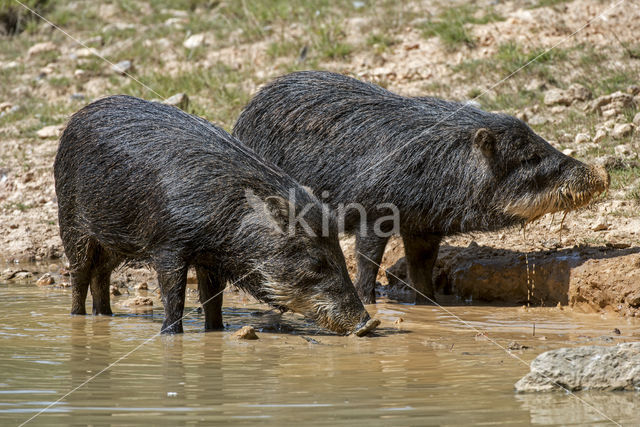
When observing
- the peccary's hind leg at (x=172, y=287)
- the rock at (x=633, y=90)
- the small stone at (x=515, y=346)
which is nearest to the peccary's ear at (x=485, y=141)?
the small stone at (x=515, y=346)

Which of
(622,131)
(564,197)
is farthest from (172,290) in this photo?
(622,131)

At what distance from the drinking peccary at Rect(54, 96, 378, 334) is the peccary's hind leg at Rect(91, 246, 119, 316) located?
53 cm

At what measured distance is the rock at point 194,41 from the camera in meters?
13.8

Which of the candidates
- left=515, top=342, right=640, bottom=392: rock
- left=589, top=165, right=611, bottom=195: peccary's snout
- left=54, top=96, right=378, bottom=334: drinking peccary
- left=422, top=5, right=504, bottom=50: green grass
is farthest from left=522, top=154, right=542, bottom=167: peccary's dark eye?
left=422, top=5, right=504, bottom=50: green grass

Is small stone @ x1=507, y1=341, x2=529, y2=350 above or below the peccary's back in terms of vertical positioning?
below

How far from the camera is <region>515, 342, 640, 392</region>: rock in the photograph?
4555 millimetres

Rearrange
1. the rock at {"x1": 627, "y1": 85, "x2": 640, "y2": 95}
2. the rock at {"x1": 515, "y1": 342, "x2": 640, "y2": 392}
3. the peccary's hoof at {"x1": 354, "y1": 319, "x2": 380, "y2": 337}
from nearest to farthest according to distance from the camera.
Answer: the rock at {"x1": 515, "y1": 342, "x2": 640, "y2": 392} < the peccary's hoof at {"x1": 354, "y1": 319, "x2": 380, "y2": 337} < the rock at {"x1": 627, "y1": 85, "x2": 640, "y2": 95}

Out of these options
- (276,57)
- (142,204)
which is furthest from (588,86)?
(142,204)

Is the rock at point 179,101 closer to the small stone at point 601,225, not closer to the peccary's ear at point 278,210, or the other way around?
the small stone at point 601,225

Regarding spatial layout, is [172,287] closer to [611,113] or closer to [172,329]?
[172,329]

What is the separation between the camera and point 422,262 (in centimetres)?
810

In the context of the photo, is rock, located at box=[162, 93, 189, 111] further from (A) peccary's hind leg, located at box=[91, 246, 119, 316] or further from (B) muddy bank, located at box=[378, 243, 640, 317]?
(A) peccary's hind leg, located at box=[91, 246, 119, 316]

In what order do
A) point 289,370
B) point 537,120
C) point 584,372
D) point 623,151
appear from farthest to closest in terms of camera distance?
point 537,120 < point 623,151 < point 289,370 < point 584,372

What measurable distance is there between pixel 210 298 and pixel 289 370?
160cm
